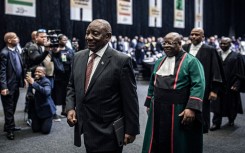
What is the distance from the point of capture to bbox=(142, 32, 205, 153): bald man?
3174 millimetres

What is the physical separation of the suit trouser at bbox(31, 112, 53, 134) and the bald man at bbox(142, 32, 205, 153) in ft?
7.56

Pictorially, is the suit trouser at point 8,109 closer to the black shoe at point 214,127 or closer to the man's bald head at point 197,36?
the man's bald head at point 197,36

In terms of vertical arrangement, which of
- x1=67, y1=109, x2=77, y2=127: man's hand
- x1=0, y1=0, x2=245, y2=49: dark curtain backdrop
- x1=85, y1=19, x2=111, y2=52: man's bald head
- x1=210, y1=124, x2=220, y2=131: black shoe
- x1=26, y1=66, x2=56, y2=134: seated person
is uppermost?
x1=0, y1=0, x2=245, y2=49: dark curtain backdrop

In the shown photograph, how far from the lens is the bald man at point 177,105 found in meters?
3.17

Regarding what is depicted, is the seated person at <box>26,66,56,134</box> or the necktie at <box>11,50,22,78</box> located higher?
the necktie at <box>11,50,22,78</box>

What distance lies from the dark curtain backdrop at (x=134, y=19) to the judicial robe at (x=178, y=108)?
1066 cm

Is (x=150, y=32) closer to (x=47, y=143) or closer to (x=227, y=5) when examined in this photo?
(x=227, y=5)

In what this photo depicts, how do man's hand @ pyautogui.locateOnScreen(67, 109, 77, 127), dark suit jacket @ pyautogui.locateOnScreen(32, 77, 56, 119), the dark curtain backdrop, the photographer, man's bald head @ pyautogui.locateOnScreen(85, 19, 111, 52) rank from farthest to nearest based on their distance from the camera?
the dark curtain backdrop < the photographer < dark suit jacket @ pyautogui.locateOnScreen(32, 77, 56, 119) < man's hand @ pyautogui.locateOnScreen(67, 109, 77, 127) < man's bald head @ pyautogui.locateOnScreen(85, 19, 111, 52)

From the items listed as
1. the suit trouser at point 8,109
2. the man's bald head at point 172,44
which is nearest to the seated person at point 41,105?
the suit trouser at point 8,109

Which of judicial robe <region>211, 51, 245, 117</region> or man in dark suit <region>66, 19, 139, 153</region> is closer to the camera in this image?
man in dark suit <region>66, 19, 139, 153</region>

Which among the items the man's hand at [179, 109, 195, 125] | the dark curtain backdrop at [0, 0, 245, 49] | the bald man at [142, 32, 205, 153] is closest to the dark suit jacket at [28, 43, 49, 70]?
the bald man at [142, 32, 205, 153]

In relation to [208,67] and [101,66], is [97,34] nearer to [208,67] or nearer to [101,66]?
[101,66]

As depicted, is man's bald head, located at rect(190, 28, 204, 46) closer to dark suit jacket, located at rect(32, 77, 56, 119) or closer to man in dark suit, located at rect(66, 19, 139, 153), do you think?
dark suit jacket, located at rect(32, 77, 56, 119)

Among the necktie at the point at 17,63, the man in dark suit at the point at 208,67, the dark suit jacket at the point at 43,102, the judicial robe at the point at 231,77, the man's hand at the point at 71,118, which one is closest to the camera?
the man's hand at the point at 71,118
